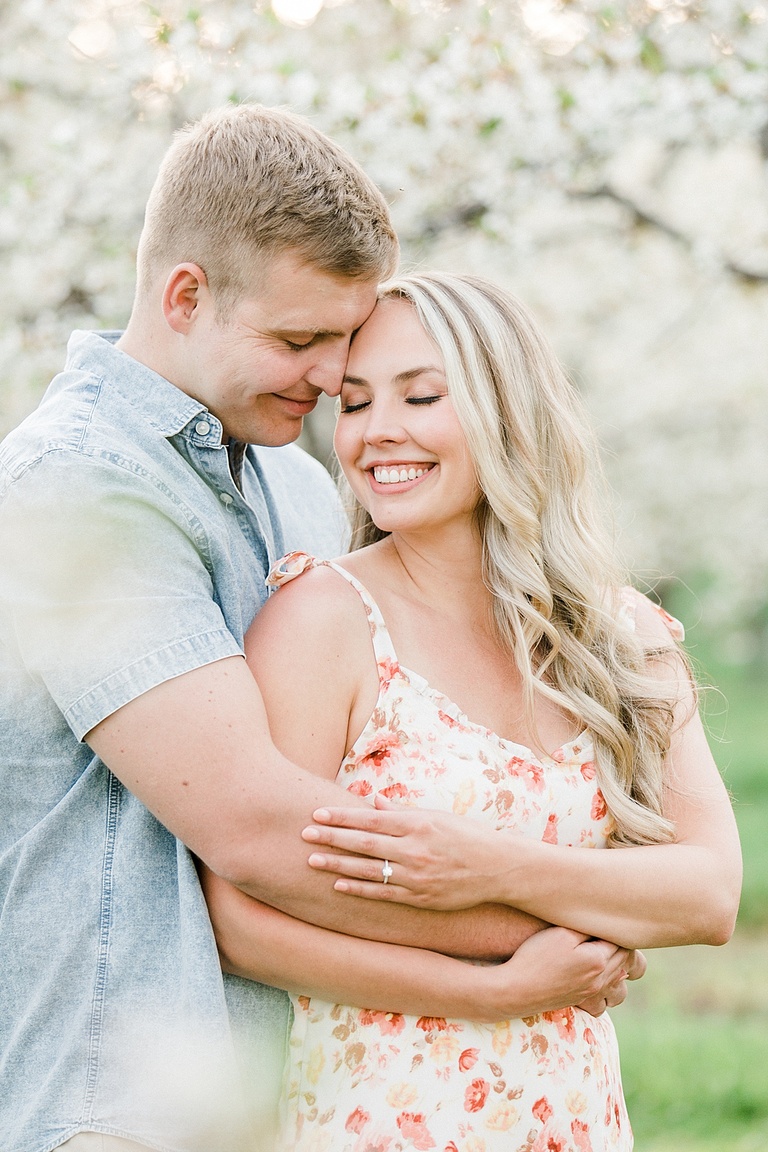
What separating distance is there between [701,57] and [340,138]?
1613 mm

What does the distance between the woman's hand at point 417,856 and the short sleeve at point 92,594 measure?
38 cm

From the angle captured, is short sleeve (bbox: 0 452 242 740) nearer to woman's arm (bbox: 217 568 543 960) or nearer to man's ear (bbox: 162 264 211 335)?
woman's arm (bbox: 217 568 543 960)

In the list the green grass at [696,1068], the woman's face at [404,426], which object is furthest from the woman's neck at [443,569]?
the green grass at [696,1068]

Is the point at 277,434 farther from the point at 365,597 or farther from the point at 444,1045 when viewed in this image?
the point at 444,1045

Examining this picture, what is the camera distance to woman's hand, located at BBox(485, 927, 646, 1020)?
2.35 m

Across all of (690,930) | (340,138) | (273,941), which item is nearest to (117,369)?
(273,941)

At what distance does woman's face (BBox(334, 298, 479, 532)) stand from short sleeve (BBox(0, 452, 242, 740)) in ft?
2.15

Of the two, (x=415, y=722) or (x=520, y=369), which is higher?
(x=520, y=369)

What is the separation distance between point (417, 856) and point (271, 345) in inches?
40.1

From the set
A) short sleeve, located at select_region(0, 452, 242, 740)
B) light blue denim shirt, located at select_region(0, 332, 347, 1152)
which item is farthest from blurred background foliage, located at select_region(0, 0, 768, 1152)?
short sleeve, located at select_region(0, 452, 242, 740)

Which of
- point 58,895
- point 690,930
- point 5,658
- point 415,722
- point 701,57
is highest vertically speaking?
point 701,57

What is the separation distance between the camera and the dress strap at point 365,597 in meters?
2.55

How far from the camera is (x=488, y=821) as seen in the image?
249 centimetres

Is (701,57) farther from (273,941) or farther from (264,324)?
(273,941)
